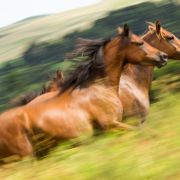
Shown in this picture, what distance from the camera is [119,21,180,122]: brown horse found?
9.53 meters

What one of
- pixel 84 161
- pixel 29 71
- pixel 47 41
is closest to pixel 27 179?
pixel 84 161

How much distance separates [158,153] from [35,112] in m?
3.76

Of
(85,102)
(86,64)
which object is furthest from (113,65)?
(85,102)

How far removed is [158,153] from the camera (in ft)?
14.7

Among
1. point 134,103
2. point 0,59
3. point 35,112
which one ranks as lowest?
point 0,59

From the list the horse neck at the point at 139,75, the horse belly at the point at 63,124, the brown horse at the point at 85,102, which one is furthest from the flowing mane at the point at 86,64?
the horse neck at the point at 139,75

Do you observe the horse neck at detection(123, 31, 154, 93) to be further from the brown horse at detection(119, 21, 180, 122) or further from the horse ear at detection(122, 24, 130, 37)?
the horse ear at detection(122, 24, 130, 37)

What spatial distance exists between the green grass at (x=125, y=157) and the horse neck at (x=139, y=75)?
4.19 metres

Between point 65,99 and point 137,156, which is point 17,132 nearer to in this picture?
point 65,99

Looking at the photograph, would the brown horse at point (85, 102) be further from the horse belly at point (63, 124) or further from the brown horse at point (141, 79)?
the brown horse at point (141, 79)

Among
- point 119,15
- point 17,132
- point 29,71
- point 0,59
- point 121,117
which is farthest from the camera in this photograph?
point 0,59

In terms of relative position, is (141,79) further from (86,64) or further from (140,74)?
(86,64)

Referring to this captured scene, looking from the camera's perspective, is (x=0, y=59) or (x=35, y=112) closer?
(x=35, y=112)

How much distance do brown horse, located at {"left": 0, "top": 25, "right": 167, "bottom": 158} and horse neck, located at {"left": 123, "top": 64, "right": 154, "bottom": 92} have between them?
534 mm
